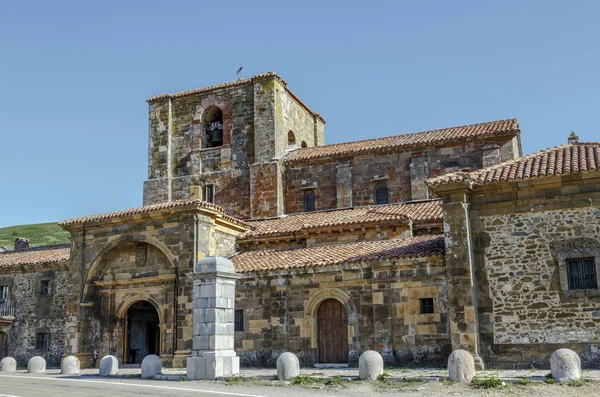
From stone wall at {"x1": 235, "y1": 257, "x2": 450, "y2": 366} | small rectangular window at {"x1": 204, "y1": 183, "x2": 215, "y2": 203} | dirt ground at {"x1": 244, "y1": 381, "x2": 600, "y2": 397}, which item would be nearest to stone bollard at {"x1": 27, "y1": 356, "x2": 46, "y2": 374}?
stone wall at {"x1": 235, "y1": 257, "x2": 450, "y2": 366}

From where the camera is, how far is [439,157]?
27.3 m

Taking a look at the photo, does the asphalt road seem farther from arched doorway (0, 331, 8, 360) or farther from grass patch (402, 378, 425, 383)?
arched doorway (0, 331, 8, 360)

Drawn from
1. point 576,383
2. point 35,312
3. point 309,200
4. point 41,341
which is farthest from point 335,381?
point 35,312

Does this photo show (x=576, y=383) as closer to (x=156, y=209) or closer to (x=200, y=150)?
(x=156, y=209)

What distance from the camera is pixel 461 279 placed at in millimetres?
17609

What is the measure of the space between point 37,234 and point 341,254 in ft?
215

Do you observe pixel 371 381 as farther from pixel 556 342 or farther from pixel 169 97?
pixel 169 97

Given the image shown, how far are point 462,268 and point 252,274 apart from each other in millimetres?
7422

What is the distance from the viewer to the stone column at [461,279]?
1719cm

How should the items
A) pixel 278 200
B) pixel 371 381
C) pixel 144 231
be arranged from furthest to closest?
pixel 278 200 < pixel 144 231 < pixel 371 381

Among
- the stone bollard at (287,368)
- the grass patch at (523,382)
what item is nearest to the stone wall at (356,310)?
the stone bollard at (287,368)

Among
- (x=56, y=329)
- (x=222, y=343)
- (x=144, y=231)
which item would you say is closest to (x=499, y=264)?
(x=222, y=343)

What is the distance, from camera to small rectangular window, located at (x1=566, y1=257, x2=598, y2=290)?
Result: 16703 mm

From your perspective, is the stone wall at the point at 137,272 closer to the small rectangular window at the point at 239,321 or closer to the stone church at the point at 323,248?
the stone church at the point at 323,248
